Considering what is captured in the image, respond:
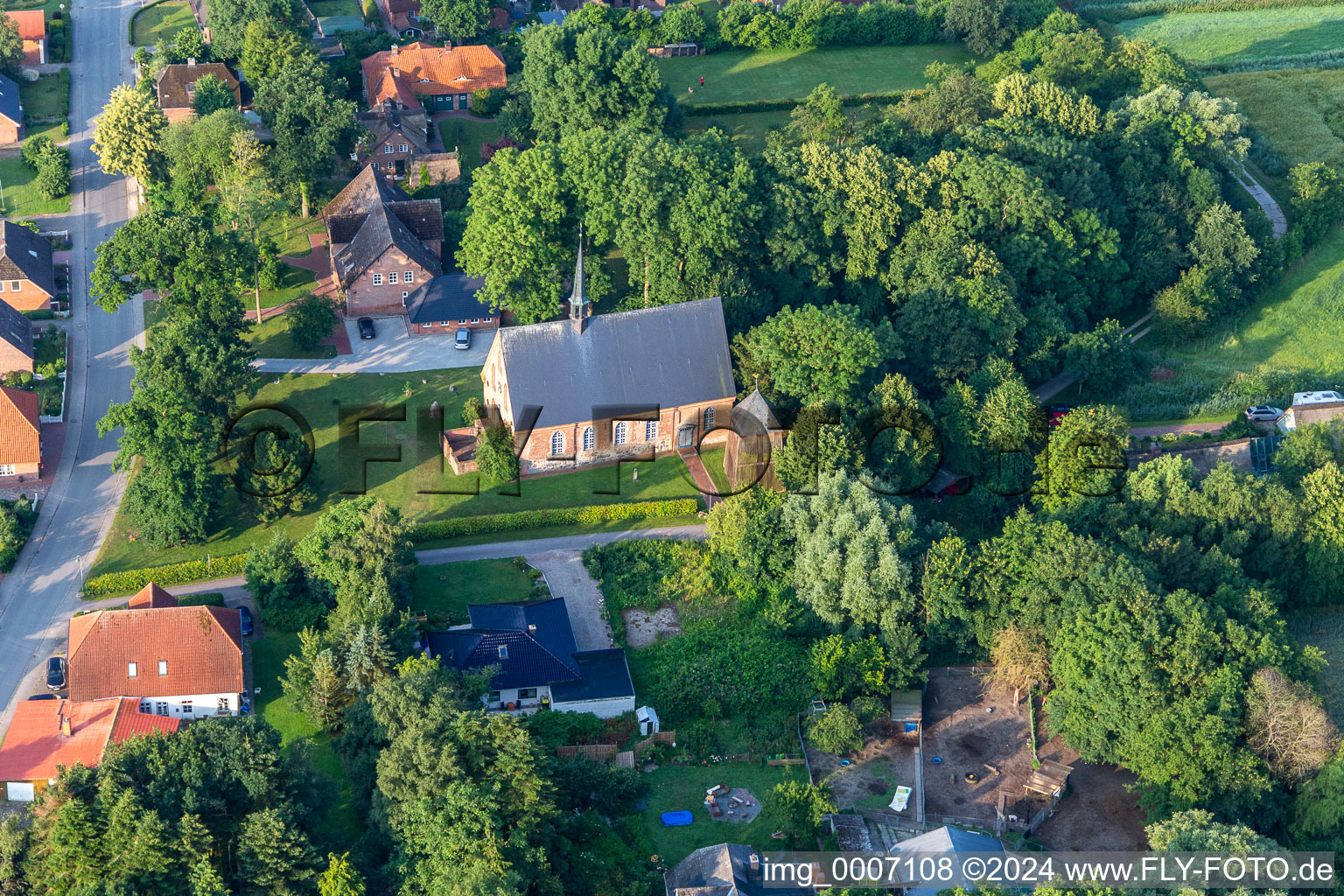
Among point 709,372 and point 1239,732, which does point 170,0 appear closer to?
point 709,372

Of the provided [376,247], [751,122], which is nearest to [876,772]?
[376,247]

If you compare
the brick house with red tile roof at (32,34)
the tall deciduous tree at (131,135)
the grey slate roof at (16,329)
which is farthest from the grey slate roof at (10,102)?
the grey slate roof at (16,329)

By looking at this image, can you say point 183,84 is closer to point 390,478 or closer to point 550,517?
point 390,478

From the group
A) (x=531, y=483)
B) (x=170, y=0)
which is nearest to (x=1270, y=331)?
(x=531, y=483)

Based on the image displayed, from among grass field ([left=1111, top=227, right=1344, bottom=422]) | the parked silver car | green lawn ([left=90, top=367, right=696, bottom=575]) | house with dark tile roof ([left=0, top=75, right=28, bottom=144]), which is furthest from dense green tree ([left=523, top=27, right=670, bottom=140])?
the parked silver car

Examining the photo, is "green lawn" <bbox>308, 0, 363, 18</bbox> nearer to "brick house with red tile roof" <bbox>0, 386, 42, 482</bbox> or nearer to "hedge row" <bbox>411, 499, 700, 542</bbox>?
"brick house with red tile roof" <bbox>0, 386, 42, 482</bbox>

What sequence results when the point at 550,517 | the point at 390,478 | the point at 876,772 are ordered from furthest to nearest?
1. the point at 390,478
2. the point at 550,517
3. the point at 876,772
